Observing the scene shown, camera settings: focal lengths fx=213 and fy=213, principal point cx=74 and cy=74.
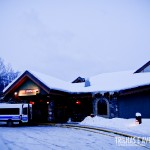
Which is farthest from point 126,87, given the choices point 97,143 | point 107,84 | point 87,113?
point 97,143

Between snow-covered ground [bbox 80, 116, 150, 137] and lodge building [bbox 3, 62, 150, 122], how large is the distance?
6.85 feet

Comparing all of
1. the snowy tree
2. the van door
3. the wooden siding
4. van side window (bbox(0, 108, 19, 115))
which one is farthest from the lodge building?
the snowy tree

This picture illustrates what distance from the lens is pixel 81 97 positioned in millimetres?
27281

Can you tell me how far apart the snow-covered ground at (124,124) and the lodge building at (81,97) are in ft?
6.85

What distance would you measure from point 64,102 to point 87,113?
11.5ft

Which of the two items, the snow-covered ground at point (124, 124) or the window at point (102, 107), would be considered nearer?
the snow-covered ground at point (124, 124)

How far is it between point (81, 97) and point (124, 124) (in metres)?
8.32

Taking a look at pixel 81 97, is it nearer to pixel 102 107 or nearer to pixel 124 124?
pixel 102 107

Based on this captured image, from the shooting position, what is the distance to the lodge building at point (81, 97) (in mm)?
23062

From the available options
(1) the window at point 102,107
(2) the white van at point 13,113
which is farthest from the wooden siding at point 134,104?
(2) the white van at point 13,113

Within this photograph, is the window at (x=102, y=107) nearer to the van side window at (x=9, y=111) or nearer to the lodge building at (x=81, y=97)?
the lodge building at (x=81, y=97)

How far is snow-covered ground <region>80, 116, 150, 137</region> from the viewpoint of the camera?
16.3m

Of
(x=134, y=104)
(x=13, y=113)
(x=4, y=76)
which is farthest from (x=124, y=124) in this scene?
(x=4, y=76)

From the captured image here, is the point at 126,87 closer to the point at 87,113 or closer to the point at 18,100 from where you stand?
the point at 87,113
